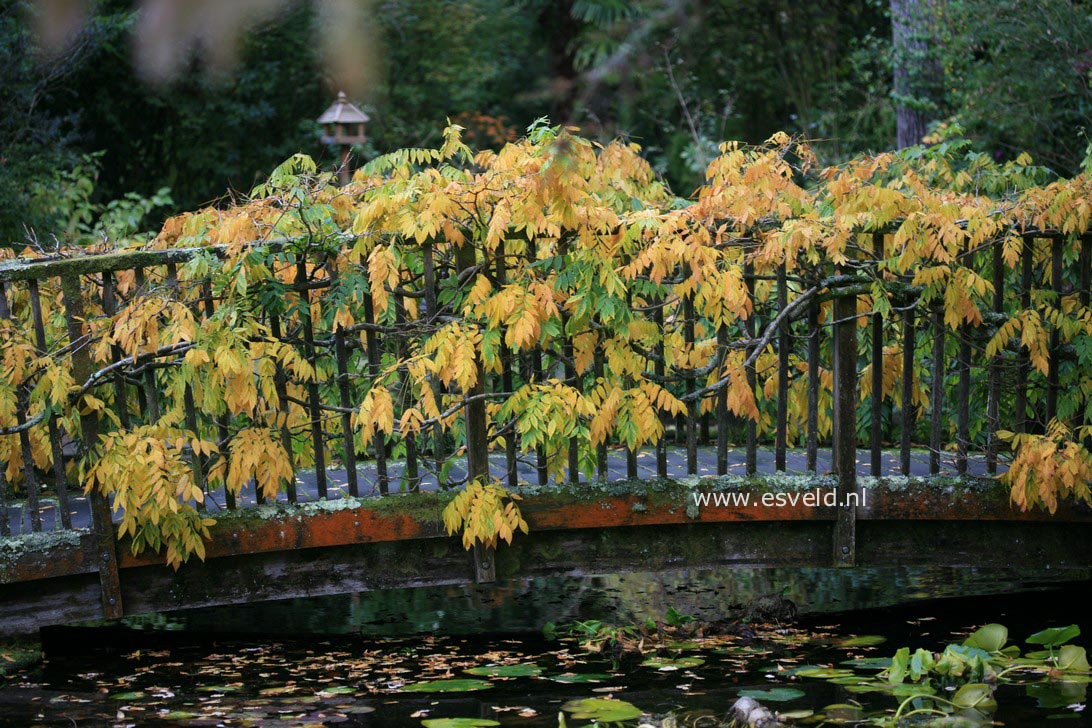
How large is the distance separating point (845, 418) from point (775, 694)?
131cm

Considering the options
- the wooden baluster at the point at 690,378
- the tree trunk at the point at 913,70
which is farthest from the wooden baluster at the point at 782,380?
the tree trunk at the point at 913,70

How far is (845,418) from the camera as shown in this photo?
5043mm

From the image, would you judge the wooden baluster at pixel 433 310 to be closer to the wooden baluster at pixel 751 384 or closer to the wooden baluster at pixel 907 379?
the wooden baluster at pixel 751 384

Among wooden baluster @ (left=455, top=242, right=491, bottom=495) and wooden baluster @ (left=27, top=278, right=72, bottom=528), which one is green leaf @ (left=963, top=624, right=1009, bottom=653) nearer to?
wooden baluster @ (left=455, top=242, right=491, bottom=495)

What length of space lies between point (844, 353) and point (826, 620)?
1.40 m

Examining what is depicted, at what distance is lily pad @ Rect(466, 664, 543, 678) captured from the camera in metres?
4.69

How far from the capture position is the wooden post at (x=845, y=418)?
5.00 meters

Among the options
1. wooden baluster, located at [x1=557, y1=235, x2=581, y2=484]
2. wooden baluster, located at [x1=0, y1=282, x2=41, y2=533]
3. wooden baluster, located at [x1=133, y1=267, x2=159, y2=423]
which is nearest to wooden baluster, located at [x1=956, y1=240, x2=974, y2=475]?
wooden baluster, located at [x1=557, y1=235, x2=581, y2=484]

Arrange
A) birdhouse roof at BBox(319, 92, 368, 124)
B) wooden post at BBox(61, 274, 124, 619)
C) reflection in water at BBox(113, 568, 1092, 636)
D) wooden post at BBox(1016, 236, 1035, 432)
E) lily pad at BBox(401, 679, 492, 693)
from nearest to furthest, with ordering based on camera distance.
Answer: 1. lily pad at BBox(401, 679, 492, 693)
2. wooden post at BBox(61, 274, 124, 619)
3. wooden post at BBox(1016, 236, 1035, 432)
4. reflection in water at BBox(113, 568, 1092, 636)
5. birdhouse roof at BBox(319, 92, 368, 124)

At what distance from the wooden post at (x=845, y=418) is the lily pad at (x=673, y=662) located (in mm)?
849

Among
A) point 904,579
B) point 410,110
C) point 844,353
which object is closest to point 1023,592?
point 904,579

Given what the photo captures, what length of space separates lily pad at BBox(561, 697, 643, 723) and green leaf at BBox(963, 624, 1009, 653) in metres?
1.46

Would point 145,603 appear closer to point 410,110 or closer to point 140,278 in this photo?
point 140,278

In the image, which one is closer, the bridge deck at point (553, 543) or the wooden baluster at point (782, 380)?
the bridge deck at point (553, 543)
